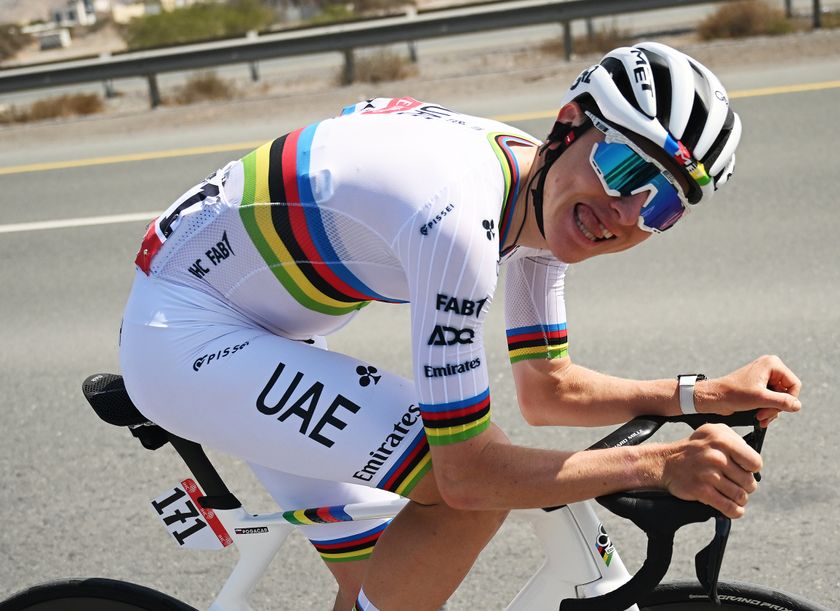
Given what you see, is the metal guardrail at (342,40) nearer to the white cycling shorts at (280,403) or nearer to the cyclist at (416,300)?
the cyclist at (416,300)

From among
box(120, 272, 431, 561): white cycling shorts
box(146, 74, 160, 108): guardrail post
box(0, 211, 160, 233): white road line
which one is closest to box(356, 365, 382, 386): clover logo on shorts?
box(120, 272, 431, 561): white cycling shorts

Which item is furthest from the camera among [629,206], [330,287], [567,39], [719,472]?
[567,39]

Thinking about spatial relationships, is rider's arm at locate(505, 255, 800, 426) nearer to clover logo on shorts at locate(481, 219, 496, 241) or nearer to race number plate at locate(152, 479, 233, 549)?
clover logo on shorts at locate(481, 219, 496, 241)

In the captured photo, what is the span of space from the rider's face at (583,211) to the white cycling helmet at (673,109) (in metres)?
0.09

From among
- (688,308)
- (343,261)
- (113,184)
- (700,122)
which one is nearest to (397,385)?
(343,261)

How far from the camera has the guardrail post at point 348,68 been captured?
1224cm

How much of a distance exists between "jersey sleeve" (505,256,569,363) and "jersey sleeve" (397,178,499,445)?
0.54 m

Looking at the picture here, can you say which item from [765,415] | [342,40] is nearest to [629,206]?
[765,415]

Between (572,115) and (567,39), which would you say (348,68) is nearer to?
(567,39)

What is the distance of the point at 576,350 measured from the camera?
16.8 feet

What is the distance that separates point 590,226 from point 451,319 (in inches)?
16.4

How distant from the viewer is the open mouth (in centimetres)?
223

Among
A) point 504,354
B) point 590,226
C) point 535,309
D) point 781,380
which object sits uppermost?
point 590,226

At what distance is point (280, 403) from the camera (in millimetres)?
2223
